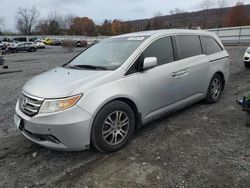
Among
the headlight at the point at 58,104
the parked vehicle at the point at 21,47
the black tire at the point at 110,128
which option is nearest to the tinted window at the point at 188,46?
the black tire at the point at 110,128

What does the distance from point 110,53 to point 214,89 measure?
2.59 metres

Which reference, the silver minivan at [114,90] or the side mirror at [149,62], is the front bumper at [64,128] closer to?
the silver minivan at [114,90]

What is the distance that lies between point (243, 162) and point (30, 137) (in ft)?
9.11

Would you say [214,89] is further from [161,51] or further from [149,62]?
[149,62]

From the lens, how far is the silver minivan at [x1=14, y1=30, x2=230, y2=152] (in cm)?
284

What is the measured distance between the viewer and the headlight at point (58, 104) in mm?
2809

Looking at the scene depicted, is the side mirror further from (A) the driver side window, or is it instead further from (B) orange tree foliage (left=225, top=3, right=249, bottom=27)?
(B) orange tree foliage (left=225, top=3, right=249, bottom=27)

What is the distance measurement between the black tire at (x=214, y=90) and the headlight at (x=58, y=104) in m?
3.15

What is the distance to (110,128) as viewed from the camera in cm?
317

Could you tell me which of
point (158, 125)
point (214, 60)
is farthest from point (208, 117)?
point (214, 60)

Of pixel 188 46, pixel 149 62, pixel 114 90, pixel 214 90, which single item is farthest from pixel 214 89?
pixel 114 90

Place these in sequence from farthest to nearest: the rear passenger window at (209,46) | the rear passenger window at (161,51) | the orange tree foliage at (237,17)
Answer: the orange tree foliage at (237,17), the rear passenger window at (209,46), the rear passenger window at (161,51)

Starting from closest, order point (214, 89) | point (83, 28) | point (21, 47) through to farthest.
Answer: point (214, 89) < point (21, 47) < point (83, 28)

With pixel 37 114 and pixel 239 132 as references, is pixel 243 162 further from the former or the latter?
pixel 37 114
